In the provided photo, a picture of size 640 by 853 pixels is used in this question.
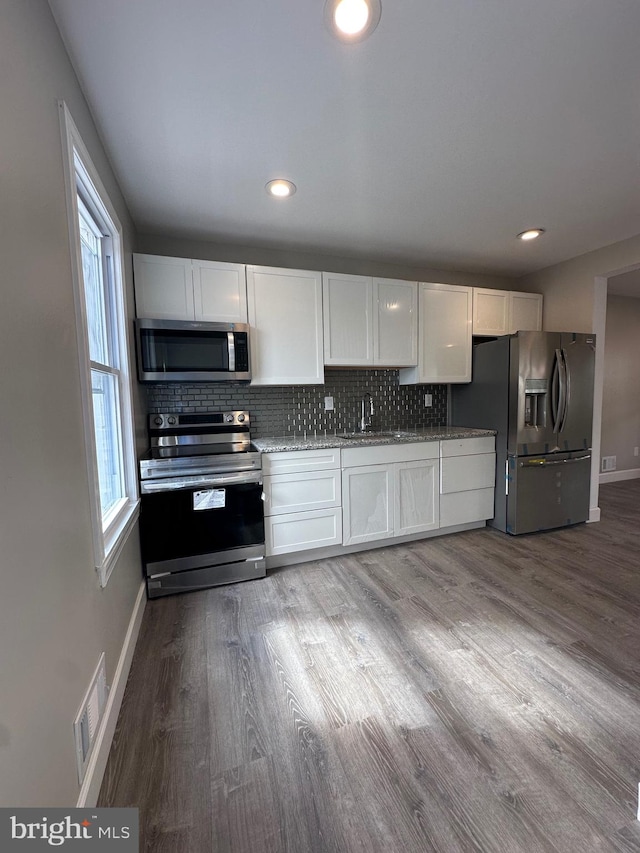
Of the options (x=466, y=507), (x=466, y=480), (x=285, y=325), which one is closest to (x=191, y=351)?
(x=285, y=325)

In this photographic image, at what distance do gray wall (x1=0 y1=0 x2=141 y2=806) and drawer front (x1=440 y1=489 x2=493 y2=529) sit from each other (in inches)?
105

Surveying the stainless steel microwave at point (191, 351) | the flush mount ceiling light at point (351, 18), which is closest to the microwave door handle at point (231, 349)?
the stainless steel microwave at point (191, 351)

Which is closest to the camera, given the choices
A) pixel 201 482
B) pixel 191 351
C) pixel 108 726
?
pixel 108 726

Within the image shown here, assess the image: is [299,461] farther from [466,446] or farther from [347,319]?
[466,446]

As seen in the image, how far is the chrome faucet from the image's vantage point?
3425 millimetres

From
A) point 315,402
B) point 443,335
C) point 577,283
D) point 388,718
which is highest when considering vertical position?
point 577,283

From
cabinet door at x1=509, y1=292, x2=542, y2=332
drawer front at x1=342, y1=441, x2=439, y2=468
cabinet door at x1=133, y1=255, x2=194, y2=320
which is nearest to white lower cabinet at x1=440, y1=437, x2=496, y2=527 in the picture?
drawer front at x1=342, y1=441, x2=439, y2=468

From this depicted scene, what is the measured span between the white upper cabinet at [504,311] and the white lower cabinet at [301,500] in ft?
6.68

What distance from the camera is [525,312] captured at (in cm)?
362

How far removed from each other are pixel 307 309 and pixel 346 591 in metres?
2.10

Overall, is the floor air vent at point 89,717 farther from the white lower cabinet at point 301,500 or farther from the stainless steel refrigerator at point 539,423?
the stainless steel refrigerator at point 539,423

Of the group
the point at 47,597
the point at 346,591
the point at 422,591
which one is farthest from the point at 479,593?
the point at 47,597

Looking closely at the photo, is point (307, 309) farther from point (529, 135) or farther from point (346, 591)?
point (346, 591)

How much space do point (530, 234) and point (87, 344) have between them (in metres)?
3.19
